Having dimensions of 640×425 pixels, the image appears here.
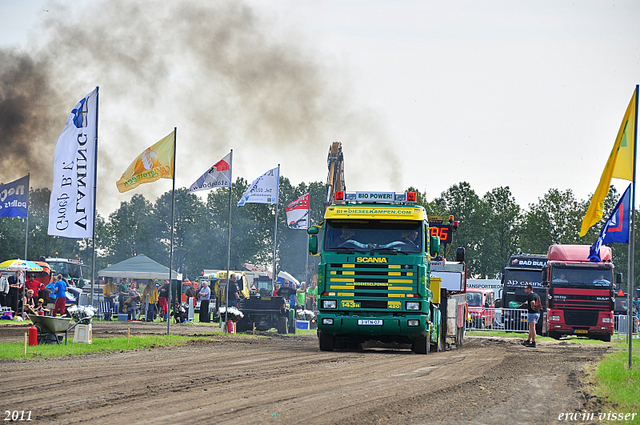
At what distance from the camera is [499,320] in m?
34.6

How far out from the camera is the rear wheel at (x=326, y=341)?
62.2ft

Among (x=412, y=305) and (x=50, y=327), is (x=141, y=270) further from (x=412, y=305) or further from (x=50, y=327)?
(x=412, y=305)

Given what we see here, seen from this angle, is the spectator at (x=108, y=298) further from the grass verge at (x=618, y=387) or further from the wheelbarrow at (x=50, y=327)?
the grass verge at (x=618, y=387)

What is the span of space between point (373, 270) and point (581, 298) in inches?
617

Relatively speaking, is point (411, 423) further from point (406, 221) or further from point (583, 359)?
point (583, 359)

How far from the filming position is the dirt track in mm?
8836

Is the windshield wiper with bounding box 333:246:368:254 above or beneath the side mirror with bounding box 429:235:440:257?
beneath

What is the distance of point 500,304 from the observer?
128 feet

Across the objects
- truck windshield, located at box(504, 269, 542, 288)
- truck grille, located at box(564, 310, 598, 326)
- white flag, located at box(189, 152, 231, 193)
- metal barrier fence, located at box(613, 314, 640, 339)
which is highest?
white flag, located at box(189, 152, 231, 193)

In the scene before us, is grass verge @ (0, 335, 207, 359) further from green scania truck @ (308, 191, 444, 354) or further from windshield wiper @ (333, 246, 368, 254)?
windshield wiper @ (333, 246, 368, 254)

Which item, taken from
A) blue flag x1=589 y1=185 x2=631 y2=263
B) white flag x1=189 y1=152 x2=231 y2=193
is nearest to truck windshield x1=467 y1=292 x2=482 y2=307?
white flag x1=189 y1=152 x2=231 y2=193

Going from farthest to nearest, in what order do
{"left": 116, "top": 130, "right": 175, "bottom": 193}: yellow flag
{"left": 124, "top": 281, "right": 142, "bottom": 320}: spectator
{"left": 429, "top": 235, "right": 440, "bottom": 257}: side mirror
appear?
{"left": 124, "top": 281, "right": 142, "bottom": 320}: spectator
{"left": 116, "top": 130, "right": 175, "bottom": 193}: yellow flag
{"left": 429, "top": 235, "right": 440, "bottom": 257}: side mirror

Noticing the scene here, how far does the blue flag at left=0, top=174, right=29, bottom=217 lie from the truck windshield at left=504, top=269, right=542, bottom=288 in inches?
954

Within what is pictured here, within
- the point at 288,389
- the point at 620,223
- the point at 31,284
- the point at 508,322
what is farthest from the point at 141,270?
the point at 288,389
